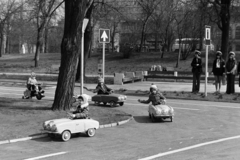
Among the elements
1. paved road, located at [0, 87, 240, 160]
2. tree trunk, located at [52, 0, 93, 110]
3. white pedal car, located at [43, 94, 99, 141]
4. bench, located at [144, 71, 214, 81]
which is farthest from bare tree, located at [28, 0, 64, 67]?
white pedal car, located at [43, 94, 99, 141]

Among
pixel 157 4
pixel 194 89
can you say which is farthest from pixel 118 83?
pixel 157 4

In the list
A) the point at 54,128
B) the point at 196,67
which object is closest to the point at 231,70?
the point at 196,67

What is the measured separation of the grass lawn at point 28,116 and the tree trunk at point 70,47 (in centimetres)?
67

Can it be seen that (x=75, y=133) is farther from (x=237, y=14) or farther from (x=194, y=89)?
(x=237, y=14)

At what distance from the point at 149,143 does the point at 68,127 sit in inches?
81.2

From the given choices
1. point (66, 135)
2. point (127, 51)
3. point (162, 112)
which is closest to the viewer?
point (66, 135)

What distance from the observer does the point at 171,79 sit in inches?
1226

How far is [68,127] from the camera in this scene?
9695 millimetres

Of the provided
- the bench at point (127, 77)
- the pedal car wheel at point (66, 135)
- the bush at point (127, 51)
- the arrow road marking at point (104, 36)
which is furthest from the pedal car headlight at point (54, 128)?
the bush at point (127, 51)

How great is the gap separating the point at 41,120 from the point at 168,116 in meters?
3.96

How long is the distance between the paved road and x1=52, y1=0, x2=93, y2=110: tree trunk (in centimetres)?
252

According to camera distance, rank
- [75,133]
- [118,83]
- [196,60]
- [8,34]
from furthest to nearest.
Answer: [8,34], [118,83], [196,60], [75,133]

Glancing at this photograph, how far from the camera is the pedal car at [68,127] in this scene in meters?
9.55

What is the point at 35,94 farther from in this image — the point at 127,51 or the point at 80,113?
the point at 127,51
